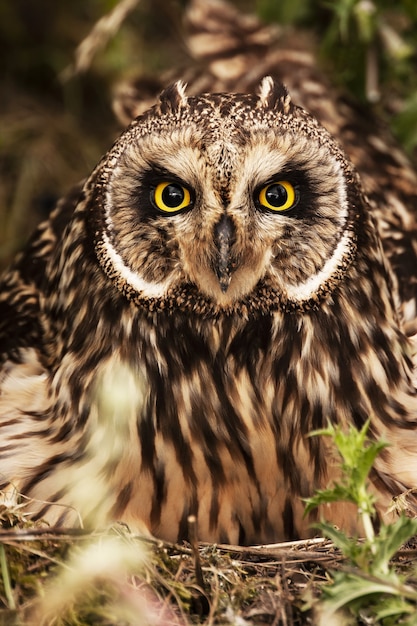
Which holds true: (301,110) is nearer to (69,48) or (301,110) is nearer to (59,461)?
(59,461)

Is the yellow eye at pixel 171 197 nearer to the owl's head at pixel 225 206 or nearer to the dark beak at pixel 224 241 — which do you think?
the owl's head at pixel 225 206

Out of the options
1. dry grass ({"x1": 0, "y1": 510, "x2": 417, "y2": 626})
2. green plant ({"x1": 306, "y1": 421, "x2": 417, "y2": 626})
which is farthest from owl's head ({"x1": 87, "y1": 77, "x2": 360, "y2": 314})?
dry grass ({"x1": 0, "y1": 510, "x2": 417, "y2": 626})

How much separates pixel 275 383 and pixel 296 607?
24.8 inches

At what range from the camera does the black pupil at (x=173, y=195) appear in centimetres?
246

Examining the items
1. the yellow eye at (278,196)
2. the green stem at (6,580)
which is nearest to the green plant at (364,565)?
the yellow eye at (278,196)

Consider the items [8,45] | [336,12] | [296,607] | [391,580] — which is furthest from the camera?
[8,45]

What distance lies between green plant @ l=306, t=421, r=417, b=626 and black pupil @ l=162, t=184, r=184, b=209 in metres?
0.67

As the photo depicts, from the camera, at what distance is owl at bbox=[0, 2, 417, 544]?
8.07 feet

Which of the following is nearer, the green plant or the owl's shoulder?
the green plant

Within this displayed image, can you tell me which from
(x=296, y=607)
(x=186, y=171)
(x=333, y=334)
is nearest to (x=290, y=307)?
(x=333, y=334)

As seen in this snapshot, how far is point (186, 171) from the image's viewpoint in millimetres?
2418

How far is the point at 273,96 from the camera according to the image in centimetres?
262

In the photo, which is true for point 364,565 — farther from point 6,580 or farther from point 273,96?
point 273,96

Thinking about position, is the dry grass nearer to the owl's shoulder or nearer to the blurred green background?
the owl's shoulder
